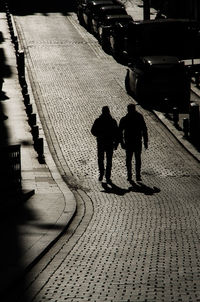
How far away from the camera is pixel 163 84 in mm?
30312

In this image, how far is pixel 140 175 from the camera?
68.2ft

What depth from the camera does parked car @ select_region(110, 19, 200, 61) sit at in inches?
1467

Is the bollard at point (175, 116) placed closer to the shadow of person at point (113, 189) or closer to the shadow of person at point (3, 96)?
the shadow of person at point (3, 96)

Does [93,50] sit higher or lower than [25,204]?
lower

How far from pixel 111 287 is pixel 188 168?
35.5ft

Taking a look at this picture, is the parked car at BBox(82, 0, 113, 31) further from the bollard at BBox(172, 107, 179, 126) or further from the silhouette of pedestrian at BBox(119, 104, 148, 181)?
the silhouette of pedestrian at BBox(119, 104, 148, 181)

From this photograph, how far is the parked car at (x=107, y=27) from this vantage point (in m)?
42.4

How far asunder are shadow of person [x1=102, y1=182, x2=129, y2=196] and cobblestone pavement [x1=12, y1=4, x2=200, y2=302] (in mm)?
22

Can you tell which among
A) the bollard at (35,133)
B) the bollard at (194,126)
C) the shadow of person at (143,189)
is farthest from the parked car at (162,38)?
the shadow of person at (143,189)

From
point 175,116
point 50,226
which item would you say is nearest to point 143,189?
point 50,226

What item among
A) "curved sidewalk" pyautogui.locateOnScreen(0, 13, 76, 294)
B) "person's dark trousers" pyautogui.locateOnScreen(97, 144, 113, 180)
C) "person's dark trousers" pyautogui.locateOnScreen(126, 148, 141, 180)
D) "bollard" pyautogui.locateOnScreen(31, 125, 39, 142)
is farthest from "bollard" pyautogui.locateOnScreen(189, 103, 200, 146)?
"person's dark trousers" pyautogui.locateOnScreen(97, 144, 113, 180)

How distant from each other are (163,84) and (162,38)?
7603 mm

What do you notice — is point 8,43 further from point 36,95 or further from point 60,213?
point 60,213

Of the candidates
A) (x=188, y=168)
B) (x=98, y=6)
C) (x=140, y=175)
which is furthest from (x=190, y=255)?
(x=98, y=6)
